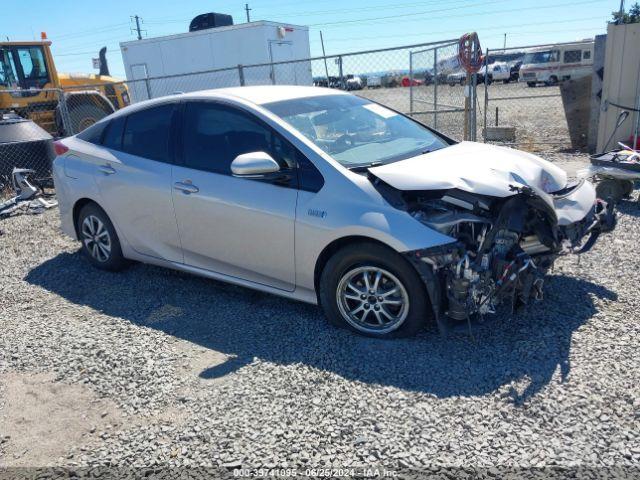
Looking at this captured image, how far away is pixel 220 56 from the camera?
1758 cm

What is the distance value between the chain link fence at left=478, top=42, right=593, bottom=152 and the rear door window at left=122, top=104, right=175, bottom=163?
6.42 m

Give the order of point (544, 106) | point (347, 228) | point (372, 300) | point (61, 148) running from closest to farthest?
point (347, 228), point (372, 300), point (61, 148), point (544, 106)

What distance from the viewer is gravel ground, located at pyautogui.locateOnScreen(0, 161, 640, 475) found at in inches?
108

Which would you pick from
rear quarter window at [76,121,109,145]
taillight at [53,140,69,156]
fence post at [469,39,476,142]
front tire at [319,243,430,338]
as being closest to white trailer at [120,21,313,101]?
fence post at [469,39,476,142]

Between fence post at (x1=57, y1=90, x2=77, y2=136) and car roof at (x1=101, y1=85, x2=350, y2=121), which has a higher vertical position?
car roof at (x1=101, y1=85, x2=350, y2=121)

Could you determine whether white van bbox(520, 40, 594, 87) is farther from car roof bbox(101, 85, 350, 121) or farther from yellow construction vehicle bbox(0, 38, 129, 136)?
car roof bbox(101, 85, 350, 121)

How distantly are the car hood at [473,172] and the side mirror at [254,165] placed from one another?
0.72 meters

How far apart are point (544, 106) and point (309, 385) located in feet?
67.2

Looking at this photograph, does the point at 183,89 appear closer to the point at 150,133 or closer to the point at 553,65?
the point at 150,133

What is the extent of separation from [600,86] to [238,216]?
326 inches

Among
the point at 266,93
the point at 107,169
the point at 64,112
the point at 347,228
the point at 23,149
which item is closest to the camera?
the point at 347,228

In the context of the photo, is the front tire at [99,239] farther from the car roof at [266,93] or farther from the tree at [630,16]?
the tree at [630,16]

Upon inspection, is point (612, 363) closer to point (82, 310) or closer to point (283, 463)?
point (283, 463)

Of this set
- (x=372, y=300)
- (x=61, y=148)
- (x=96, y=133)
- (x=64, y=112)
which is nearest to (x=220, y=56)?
(x=64, y=112)
